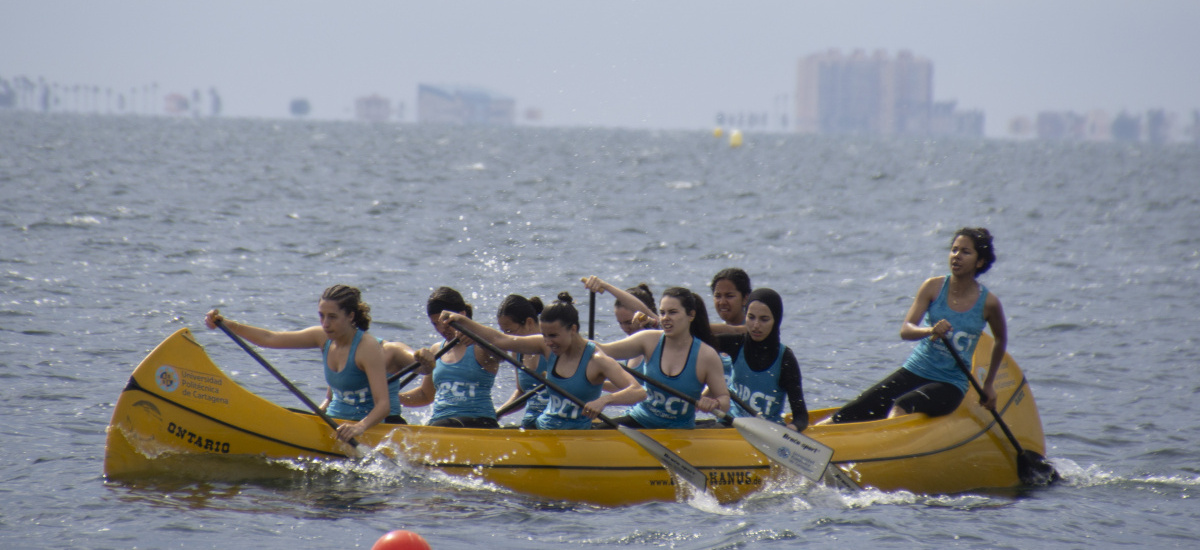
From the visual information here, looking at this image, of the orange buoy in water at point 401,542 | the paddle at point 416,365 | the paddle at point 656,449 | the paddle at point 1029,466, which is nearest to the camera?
the orange buoy in water at point 401,542

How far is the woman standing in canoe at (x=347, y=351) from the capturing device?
685 cm

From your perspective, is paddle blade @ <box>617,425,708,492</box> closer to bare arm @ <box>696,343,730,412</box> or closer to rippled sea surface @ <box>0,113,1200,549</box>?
rippled sea surface @ <box>0,113,1200,549</box>

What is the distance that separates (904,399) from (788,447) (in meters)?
1.23

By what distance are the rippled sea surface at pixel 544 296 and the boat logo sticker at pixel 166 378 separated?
1.95 ft

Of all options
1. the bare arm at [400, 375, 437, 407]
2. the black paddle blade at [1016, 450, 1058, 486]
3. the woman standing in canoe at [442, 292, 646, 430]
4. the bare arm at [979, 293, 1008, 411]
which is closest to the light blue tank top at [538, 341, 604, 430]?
the woman standing in canoe at [442, 292, 646, 430]

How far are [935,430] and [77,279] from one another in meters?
12.1

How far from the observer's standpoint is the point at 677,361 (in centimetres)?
700

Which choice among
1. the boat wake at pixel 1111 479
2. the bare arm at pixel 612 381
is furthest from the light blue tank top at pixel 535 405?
the boat wake at pixel 1111 479

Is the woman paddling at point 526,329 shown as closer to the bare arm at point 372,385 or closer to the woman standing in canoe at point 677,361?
the woman standing in canoe at point 677,361

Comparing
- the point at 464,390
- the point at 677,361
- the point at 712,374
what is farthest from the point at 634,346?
the point at 464,390

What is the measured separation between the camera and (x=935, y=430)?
7.66m

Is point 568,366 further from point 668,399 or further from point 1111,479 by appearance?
point 1111,479

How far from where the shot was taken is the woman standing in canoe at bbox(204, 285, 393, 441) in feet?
22.5

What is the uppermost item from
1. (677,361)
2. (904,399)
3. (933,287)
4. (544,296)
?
(933,287)
